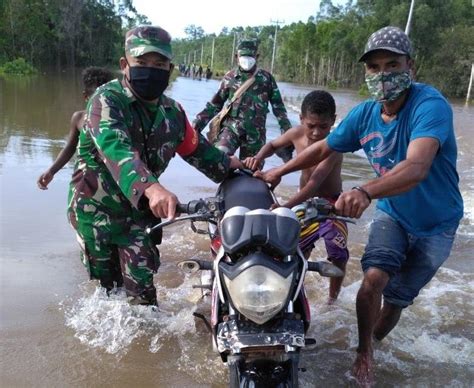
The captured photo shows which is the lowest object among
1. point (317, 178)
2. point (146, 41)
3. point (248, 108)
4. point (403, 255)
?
point (403, 255)

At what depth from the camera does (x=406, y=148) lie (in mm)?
2979

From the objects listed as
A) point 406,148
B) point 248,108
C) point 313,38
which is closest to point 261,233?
point 406,148

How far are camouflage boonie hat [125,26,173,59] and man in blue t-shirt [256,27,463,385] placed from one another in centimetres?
115

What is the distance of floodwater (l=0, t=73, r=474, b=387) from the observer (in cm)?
317

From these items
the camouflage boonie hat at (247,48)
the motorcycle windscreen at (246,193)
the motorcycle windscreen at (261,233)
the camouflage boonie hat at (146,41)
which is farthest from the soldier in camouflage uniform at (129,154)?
the camouflage boonie hat at (247,48)

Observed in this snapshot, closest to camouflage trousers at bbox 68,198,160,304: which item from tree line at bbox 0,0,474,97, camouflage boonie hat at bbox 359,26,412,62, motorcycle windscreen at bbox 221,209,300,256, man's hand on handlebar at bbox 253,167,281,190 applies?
man's hand on handlebar at bbox 253,167,281,190

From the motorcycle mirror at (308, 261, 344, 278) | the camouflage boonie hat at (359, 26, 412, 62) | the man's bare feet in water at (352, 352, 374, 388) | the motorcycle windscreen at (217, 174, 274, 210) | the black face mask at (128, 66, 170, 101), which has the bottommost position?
the man's bare feet in water at (352, 352, 374, 388)

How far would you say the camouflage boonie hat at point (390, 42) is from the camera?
2.86m

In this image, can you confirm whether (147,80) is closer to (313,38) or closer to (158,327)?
(158,327)

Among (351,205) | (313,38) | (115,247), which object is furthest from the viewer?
(313,38)

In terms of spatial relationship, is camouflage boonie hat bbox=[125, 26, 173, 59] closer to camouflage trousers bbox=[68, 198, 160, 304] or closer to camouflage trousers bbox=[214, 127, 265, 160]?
camouflage trousers bbox=[68, 198, 160, 304]

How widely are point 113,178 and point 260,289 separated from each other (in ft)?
4.17

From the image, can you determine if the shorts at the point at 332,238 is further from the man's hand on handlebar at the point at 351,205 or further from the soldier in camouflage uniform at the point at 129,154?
the man's hand on handlebar at the point at 351,205

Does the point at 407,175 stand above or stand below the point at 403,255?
above
